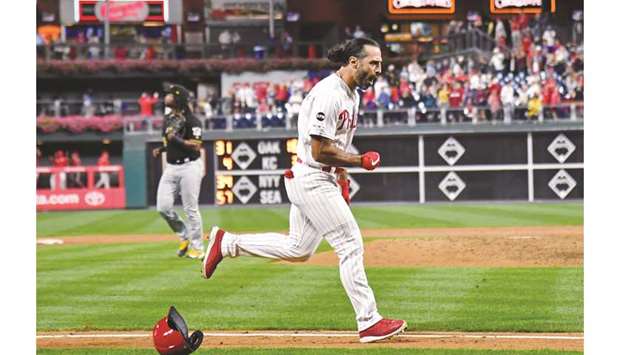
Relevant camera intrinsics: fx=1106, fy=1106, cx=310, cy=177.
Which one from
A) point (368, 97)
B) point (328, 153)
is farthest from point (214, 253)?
point (368, 97)

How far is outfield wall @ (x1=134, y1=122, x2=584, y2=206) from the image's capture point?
96.5 ft

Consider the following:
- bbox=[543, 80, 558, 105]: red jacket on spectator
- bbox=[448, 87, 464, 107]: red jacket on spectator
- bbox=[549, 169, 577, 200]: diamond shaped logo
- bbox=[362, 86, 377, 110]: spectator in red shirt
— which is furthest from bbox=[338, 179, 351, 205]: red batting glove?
bbox=[362, 86, 377, 110]: spectator in red shirt

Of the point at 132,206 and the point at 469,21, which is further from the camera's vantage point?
the point at 469,21

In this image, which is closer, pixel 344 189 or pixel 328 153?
pixel 328 153

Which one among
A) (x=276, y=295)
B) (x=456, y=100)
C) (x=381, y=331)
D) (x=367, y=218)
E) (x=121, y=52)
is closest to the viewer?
(x=381, y=331)

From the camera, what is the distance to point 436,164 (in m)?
29.6

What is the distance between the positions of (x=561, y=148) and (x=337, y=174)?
22809 mm

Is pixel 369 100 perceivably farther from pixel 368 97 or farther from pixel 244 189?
pixel 244 189

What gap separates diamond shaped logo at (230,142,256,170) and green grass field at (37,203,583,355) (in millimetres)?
13192

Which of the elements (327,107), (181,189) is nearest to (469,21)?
(181,189)

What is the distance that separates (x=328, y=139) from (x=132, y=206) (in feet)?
84.0
